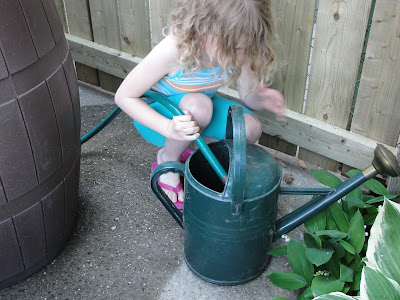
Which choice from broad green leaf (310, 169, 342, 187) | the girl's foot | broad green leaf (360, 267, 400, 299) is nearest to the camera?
broad green leaf (360, 267, 400, 299)

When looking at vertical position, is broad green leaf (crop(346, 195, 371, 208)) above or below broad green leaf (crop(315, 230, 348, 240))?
below

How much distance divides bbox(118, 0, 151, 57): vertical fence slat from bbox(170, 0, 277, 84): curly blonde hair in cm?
86

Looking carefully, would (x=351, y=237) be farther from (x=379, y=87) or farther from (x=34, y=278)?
(x=34, y=278)

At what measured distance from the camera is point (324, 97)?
6.35 feet

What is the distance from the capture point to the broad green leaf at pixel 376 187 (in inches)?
70.1

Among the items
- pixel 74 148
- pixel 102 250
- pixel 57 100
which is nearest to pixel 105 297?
pixel 102 250

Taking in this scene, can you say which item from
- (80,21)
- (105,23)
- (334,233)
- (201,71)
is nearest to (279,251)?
(334,233)

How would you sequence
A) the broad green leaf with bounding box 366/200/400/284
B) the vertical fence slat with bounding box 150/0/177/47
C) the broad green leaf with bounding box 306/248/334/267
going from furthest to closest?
the vertical fence slat with bounding box 150/0/177/47 < the broad green leaf with bounding box 306/248/334/267 < the broad green leaf with bounding box 366/200/400/284

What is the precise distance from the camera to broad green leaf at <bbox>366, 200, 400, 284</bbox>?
4.37ft

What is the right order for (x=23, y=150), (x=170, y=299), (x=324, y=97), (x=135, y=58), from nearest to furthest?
(x=23, y=150) → (x=170, y=299) → (x=324, y=97) → (x=135, y=58)

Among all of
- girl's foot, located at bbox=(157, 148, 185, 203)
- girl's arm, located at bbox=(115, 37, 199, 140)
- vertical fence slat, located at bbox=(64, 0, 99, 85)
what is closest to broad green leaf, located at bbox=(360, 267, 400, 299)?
girl's arm, located at bbox=(115, 37, 199, 140)

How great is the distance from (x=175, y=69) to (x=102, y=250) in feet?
2.28

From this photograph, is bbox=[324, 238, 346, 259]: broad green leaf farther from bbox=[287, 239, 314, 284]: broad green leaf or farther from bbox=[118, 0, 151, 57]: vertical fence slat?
bbox=[118, 0, 151, 57]: vertical fence slat

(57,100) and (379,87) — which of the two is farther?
(379,87)
